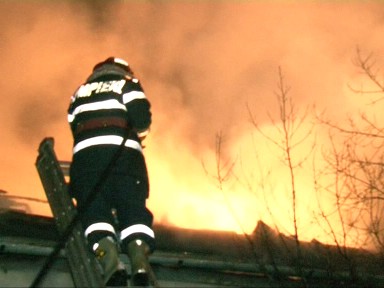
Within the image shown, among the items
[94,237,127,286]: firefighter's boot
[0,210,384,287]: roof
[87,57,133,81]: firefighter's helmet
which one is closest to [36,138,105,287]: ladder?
[94,237,127,286]: firefighter's boot

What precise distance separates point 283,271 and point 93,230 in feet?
6.47

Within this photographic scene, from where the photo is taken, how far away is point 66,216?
3600mm

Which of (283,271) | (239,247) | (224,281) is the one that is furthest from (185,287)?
(239,247)

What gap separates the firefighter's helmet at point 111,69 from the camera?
4.19 m

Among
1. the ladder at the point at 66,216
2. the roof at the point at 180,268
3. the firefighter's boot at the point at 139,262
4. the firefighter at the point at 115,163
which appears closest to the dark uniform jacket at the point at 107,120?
the firefighter at the point at 115,163

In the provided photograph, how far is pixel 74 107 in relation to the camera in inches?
163

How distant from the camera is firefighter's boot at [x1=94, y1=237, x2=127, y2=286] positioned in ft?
10.5

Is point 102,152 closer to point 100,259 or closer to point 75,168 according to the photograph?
point 75,168

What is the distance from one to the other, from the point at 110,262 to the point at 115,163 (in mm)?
642

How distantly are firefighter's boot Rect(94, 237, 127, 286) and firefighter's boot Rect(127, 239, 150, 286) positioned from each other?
0.07m

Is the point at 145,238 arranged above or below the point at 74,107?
below

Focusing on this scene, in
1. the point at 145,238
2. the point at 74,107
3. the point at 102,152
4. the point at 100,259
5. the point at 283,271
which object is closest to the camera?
the point at 100,259

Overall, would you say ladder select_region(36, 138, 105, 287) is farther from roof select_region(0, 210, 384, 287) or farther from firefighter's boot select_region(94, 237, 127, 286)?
roof select_region(0, 210, 384, 287)

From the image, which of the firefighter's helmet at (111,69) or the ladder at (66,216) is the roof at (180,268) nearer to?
the ladder at (66,216)
